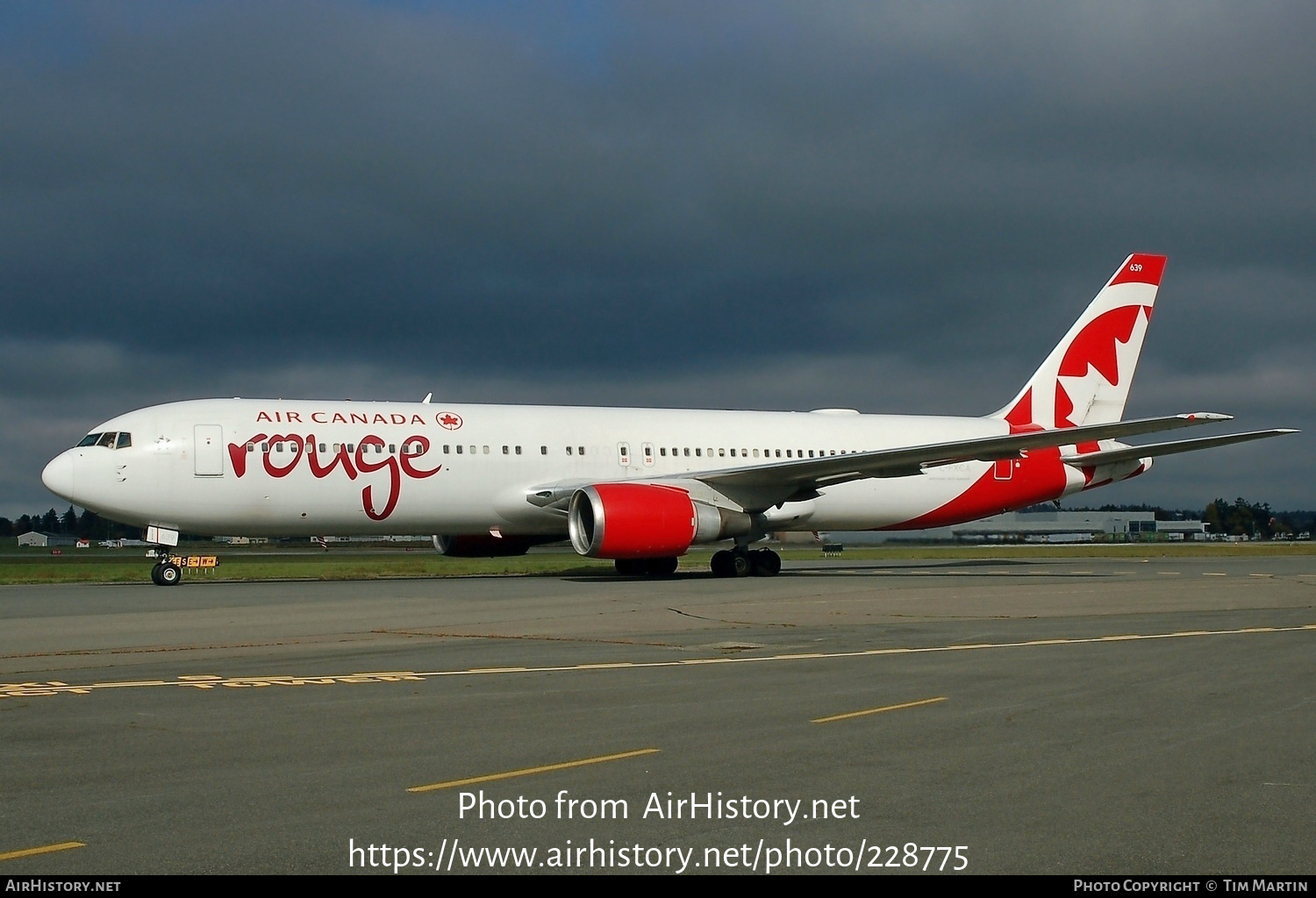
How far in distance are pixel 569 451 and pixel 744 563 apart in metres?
5.19

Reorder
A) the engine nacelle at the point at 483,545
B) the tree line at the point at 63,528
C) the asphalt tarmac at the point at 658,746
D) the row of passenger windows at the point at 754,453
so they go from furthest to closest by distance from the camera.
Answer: the tree line at the point at 63,528, the engine nacelle at the point at 483,545, the row of passenger windows at the point at 754,453, the asphalt tarmac at the point at 658,746

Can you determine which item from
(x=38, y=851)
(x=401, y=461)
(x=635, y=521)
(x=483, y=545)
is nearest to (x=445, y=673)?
(x=38, y=851)

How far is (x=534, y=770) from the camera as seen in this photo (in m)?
7.19

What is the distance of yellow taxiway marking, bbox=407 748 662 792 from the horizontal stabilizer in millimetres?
25605

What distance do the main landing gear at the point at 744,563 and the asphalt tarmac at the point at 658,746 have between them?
13.6 meters

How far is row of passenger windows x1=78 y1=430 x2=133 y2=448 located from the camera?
86.0 ft

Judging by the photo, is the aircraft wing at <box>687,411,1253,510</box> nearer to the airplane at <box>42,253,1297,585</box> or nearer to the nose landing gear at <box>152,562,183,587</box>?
the airplane at <box>42,253,1297,585</box>

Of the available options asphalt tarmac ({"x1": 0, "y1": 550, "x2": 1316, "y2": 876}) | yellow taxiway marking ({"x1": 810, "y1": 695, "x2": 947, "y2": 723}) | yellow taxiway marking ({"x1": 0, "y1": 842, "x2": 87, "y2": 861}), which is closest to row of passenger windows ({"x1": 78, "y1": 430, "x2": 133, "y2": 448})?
asphalt tarmac ({"x1": 0, "y1": 550, "x2": 1316, "y2": 876})

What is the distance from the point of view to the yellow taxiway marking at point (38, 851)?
5.36 meters

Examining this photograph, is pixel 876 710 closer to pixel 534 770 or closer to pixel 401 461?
pixel 534 770

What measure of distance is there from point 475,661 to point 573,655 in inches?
41.0

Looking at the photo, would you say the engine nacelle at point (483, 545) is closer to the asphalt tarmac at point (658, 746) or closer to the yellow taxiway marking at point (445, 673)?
the asphalt tarmac at point (658, 746)

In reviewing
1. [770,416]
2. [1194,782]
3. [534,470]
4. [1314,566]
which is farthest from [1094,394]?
[1194,782]

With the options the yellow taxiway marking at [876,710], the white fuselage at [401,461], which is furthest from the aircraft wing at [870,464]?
the yellow taxiway marking at [876,710]
